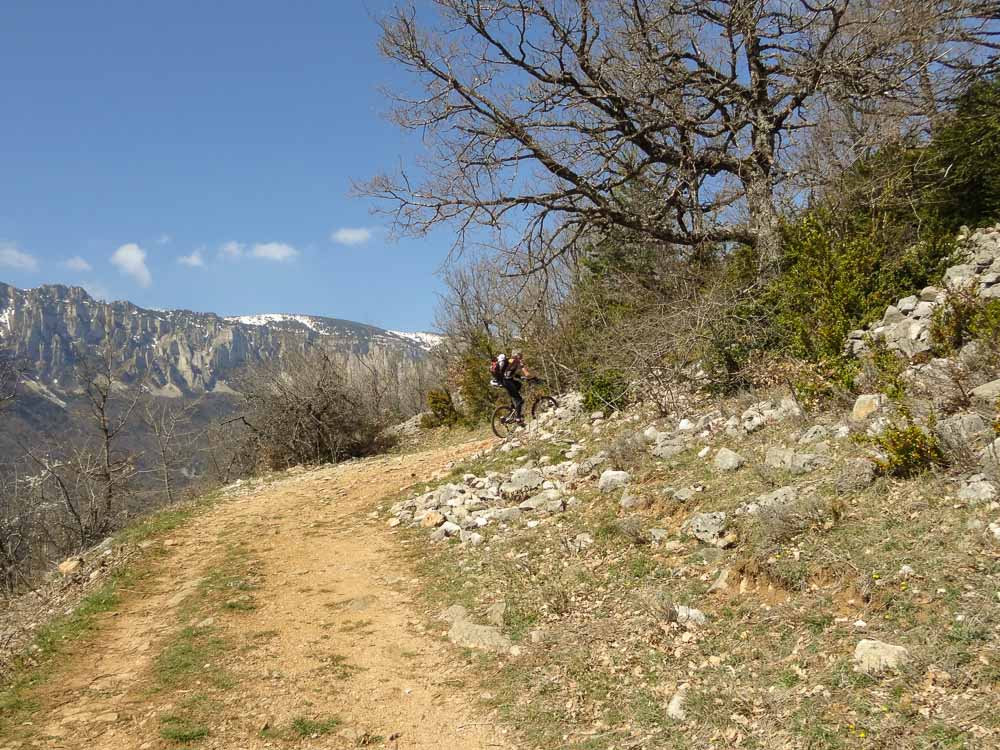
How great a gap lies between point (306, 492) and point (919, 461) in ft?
33.5

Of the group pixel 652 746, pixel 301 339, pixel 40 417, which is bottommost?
pixel 652 746

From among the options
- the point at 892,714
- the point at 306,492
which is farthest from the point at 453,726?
the point at 306,492

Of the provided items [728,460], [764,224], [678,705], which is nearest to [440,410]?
[764,224]

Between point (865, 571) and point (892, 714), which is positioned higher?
point (865, 571)

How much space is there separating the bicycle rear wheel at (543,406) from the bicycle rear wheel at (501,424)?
585 millimetres

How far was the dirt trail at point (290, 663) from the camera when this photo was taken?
→ 4.32 meters

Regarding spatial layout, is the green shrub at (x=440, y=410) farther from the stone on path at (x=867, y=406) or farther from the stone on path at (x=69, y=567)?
the stone on path at (x=867, y=406)

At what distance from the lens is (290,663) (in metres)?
5.29

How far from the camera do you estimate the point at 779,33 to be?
11.1 metres

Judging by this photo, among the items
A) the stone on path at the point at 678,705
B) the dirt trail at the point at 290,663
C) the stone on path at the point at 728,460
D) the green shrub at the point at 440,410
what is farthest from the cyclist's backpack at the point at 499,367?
the green shrub at the point at 440,410

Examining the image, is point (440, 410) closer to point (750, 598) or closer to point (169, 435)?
point (169, 435)

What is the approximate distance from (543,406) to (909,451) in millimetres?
11020

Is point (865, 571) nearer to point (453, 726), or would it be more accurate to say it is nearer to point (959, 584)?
point (959, 584)

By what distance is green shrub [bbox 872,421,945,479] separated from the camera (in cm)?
473
